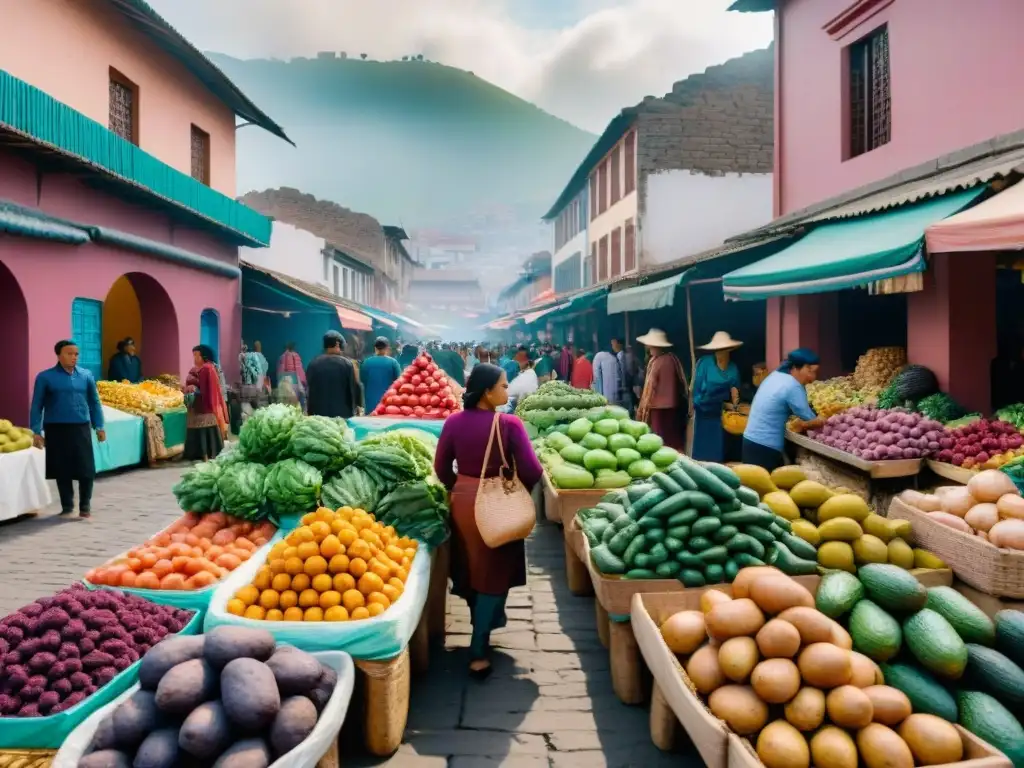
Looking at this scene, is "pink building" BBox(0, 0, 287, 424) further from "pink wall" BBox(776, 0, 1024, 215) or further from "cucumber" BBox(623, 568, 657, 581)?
"pink wall" BBox(776, 0, 1024, 215)

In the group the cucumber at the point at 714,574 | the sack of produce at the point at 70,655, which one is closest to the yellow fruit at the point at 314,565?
the sack of produce at the point at 70,655

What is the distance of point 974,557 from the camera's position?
3.69 m

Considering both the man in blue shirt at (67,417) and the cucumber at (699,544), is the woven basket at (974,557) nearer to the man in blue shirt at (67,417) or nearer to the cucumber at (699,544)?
the cucumber at (699,544)

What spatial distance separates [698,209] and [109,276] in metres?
16.6

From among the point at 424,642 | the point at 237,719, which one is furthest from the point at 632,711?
the point at 237,719

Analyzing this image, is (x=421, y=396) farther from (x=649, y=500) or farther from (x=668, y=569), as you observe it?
(x=668, y=569)

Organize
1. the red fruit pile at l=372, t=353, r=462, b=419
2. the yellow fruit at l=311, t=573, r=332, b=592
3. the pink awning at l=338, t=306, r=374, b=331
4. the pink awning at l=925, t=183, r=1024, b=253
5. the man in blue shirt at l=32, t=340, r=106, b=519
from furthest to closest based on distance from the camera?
the pink awning at l=338, t=306, r=374, b=331
the red fruit pile at l=372, t=353, r=462, b=419
the man in blue shirt at l=32, t=340, r=106, b=519
the pink awning at l=925, t=183, r=1024, b=253
the yellow fruit at l=311, t=573, r=332, b=592

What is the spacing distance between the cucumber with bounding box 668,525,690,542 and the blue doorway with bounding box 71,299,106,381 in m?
12.0

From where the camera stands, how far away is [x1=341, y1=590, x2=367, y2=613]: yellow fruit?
3572 millimetres

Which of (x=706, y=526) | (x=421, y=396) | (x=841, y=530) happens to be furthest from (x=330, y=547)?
(x=421, y=396)

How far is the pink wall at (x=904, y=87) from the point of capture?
7.34 m

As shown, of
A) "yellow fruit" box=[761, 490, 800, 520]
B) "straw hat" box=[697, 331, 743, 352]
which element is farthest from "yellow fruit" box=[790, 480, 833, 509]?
"straw hat" box=[697, 331, 743, 352]

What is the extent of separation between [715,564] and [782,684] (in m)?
1.03

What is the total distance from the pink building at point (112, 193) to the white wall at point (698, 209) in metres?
11.3
